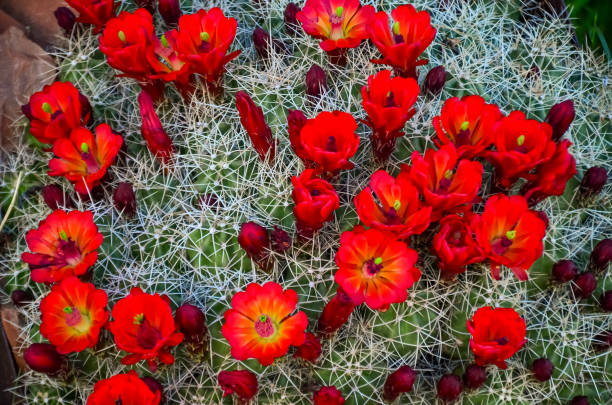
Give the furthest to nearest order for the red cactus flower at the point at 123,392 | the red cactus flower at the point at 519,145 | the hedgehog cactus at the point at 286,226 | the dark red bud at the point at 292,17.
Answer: the dark red bud at the point at 292,17 < the hedgehog cactus at the point at 286,226 < the red cactus flower at the point at 519,145 < the red cactus flower at the point at 123,392

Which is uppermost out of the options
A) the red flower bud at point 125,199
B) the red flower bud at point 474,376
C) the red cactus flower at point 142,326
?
the red flower bud at point 125,199

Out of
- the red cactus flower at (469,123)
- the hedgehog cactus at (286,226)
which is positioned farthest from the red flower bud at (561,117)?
the red cactus flower at (469,123)

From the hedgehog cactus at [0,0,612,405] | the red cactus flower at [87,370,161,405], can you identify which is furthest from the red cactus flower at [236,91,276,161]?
the red cactus flower at [87,370,161,405]

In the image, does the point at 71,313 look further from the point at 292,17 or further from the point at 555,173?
the point at 555,173

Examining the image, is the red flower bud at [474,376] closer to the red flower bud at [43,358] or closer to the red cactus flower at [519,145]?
the red cactus flower at [519,145]

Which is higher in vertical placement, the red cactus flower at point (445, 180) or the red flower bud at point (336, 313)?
the red cactus flower at point (445, 180)

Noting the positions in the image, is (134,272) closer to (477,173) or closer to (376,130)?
(376,130)

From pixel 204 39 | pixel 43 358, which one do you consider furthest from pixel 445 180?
pixel 43 358
